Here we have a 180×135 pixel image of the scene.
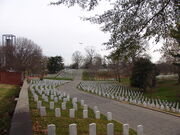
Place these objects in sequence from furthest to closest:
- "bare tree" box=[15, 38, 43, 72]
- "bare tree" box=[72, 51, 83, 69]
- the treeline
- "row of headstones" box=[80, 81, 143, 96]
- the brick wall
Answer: "bare tree" box=[72, 51, 83, 69] → "bare tree" box=[15, 38, 43, 72] → the treeline → the brick wall → "row of headstones" box=[80, 81, 143, 96]

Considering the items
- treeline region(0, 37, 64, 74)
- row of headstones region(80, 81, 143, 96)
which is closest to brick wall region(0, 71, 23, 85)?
row of headstones region(80, 81, 143, 96)

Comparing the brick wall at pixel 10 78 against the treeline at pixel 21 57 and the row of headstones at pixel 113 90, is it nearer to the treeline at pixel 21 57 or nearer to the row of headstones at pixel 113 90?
the row of headstones at pixel 113 90

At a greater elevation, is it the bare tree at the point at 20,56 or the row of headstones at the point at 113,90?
the bare tree at the point at 20,56

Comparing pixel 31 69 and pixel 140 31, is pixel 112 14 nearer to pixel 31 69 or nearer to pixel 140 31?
pixel 140 31

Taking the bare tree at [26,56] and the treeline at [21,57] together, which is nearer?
the treeline at [21,57]

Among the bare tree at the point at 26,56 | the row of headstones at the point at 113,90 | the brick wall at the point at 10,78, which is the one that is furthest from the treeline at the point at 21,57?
the row of headstones at the point at 113,90

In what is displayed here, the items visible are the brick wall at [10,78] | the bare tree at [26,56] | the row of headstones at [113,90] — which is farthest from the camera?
the bare tree at [26,56]

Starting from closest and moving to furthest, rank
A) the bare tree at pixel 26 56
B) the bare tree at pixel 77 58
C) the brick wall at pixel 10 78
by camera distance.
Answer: the brick wall at pixel 10 78 → the bare tree at pixel 26 56 → the bare tree at pixel 77 58

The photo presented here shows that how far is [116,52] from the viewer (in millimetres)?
7961

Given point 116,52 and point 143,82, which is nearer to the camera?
point 116,52

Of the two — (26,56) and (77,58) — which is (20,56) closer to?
(26,56)

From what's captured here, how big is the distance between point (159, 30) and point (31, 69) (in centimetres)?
Result: 4495

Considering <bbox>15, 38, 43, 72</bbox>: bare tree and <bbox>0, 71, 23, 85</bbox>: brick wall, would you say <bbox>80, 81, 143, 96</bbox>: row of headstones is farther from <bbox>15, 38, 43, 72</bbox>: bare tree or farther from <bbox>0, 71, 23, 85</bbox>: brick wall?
<bbox>15, 38, 43, 72</bbox>: bare tree

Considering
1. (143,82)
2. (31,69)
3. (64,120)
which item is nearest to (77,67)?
(31,69)
